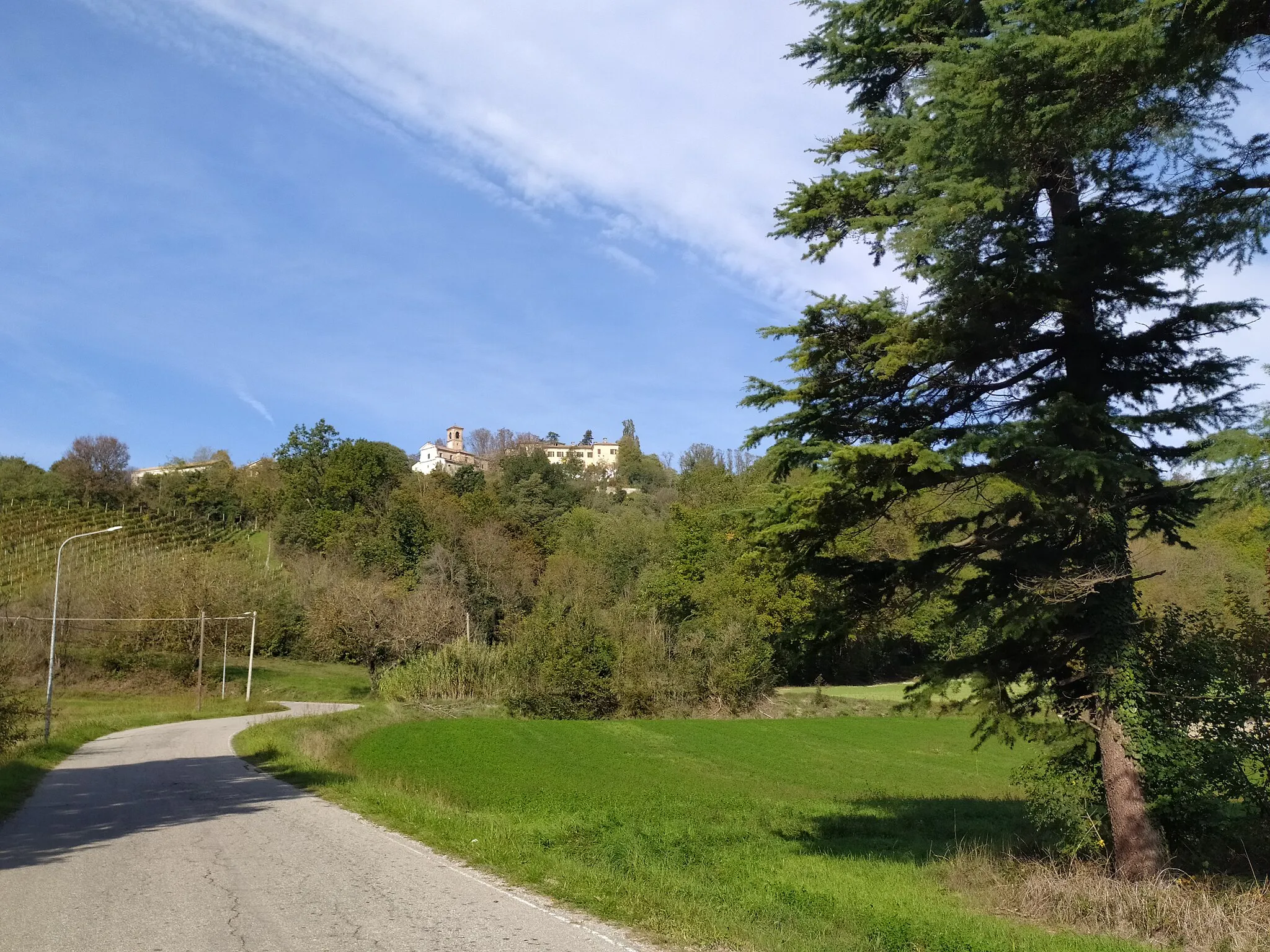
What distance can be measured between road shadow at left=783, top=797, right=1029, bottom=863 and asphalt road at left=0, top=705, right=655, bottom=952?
24.2 ft

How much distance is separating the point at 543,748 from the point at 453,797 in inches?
538

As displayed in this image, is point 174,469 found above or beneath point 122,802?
above

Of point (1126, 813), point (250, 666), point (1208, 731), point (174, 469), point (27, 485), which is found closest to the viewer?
point (1208, 731)

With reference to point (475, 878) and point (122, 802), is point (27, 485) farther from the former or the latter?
point (475, 878)

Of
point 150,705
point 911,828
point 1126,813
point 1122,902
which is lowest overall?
point 150,705

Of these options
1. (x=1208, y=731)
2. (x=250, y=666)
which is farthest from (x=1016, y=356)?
(x=250, y=666)

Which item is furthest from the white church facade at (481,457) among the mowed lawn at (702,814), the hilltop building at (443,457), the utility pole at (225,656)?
the mowed lawn at (702,814)

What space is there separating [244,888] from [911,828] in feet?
41.5

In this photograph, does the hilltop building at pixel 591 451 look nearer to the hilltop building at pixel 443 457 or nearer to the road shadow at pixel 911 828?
the hilltop building at pixel 443 457

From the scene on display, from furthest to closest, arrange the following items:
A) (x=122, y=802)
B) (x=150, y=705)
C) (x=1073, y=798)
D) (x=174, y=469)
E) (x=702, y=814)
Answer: (x=174, y=469) < (x=150, y=705) < (x=702, y=814) < (x=122, y=802) < (x=1073, y=798)

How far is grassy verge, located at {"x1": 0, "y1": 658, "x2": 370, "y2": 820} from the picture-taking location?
20.3 m

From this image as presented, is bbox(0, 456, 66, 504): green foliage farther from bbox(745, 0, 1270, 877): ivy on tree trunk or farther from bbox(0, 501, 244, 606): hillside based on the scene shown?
bbox(745, 0, 1270, 877): ivy on tree trunk

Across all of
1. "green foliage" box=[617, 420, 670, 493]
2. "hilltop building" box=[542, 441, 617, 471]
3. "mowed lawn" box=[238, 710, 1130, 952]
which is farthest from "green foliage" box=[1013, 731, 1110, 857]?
"hilltop building" box=[542, 441, 617, 471]

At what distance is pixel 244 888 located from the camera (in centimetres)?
827
